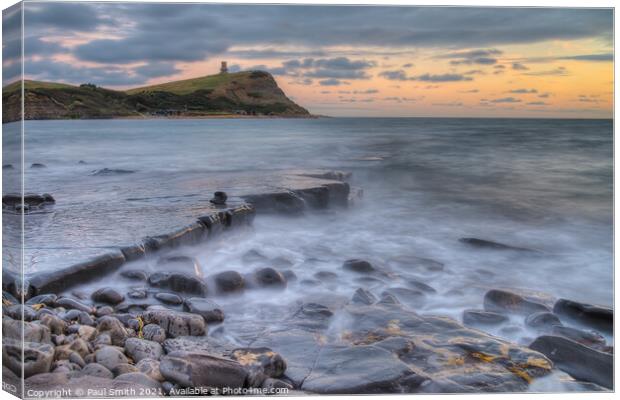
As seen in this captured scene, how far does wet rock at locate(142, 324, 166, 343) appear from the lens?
5.11 meters

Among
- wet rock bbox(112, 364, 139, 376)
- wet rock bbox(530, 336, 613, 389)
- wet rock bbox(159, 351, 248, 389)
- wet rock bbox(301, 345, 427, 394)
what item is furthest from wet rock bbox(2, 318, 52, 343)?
wet rock bbox(530, 336, 613, 389)

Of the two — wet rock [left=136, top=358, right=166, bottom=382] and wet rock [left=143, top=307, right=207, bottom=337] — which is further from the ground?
wet rock [left=143, top=307, right=207, bottom=337]

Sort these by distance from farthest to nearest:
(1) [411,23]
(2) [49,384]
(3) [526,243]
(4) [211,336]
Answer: (3) [526,243]
(1) [411,23]
(4) [211,336]
(2) [49,384]

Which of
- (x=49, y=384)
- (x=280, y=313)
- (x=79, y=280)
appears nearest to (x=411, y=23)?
(x=280, y=313)

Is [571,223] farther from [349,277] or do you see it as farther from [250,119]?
[250,119]

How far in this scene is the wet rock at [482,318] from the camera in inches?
221

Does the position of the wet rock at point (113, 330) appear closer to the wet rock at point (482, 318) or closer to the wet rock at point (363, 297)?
the wet rock at point (363, 297)

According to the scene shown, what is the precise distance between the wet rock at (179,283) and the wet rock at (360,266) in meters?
1.22

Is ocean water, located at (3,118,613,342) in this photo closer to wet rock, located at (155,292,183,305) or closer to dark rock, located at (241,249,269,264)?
dark rock, located at (241,249,269,264)

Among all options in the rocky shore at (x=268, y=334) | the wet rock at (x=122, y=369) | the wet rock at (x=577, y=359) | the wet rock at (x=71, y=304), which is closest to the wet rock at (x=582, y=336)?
the rocky shore at (x=268, y=334)

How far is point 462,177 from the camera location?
6113mm

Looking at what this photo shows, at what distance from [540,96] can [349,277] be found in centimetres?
227

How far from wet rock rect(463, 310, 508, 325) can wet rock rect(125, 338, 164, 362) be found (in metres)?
2.42

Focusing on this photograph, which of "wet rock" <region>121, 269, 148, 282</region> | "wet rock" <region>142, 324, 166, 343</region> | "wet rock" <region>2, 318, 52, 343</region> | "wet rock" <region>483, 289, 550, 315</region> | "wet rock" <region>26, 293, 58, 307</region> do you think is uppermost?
"wet rock" <region>121, 269, 148, 282</region>
